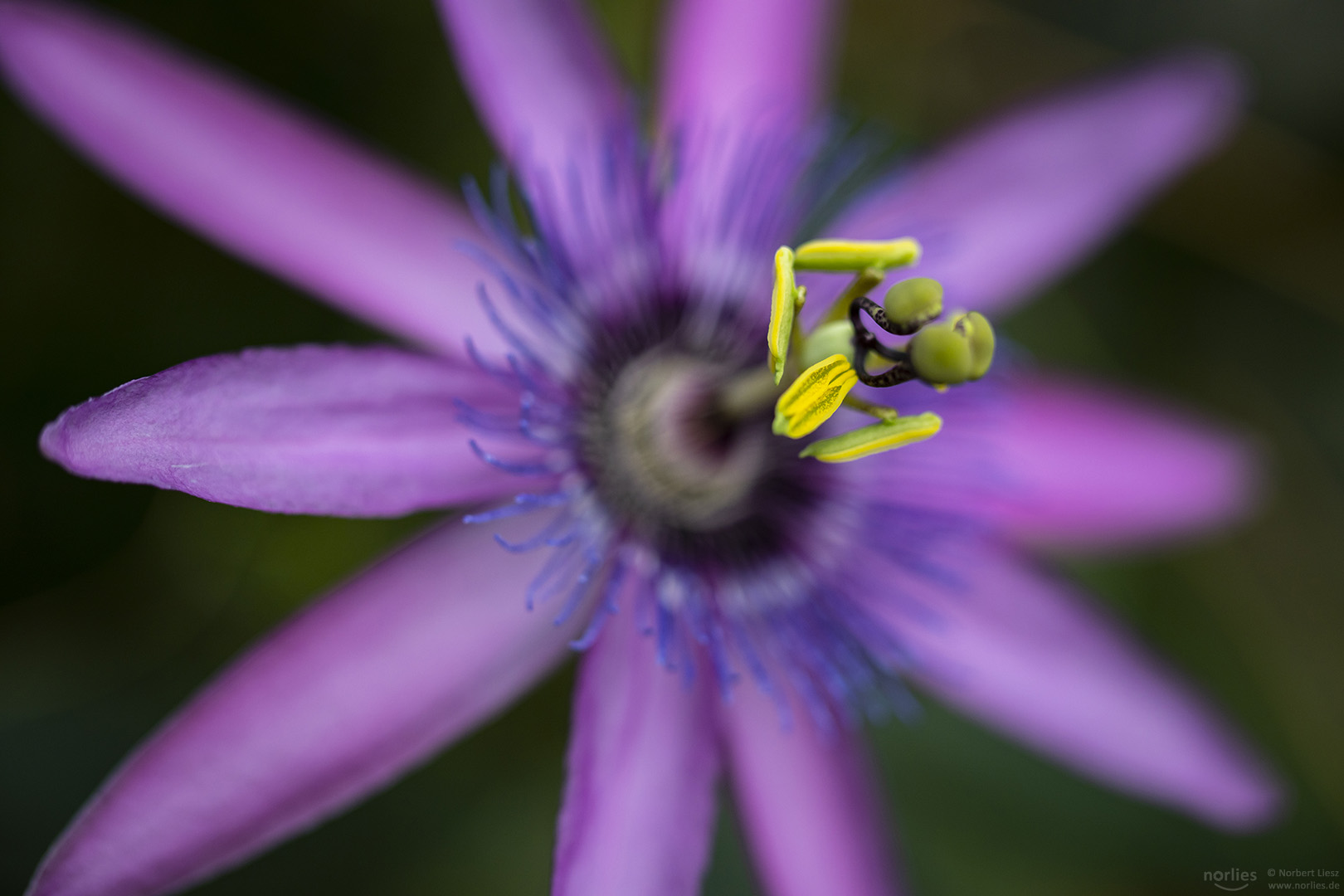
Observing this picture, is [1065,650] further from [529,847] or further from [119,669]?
[119,669]

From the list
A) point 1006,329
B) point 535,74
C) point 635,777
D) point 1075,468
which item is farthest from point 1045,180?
point 635,777

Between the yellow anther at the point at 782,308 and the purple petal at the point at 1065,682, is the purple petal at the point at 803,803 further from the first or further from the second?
the yellow anther at the point at 782,308

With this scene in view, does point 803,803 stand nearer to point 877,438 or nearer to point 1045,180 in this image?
point 877,438

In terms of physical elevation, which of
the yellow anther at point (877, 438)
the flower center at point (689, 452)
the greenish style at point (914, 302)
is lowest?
the yellow anther at point (877, 438)

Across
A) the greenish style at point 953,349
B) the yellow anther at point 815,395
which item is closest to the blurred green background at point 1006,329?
the yellow anther at point 815,395

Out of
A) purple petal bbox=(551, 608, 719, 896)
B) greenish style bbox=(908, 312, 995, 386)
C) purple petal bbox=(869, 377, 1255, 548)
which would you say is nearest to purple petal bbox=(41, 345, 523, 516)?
purple petal bbox=(551, 608, 719, 896)

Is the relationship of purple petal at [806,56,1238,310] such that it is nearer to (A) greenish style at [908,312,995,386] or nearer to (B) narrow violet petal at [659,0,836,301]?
(B) narrow violet petal at [659,0,836,301]

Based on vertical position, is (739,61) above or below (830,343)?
above
